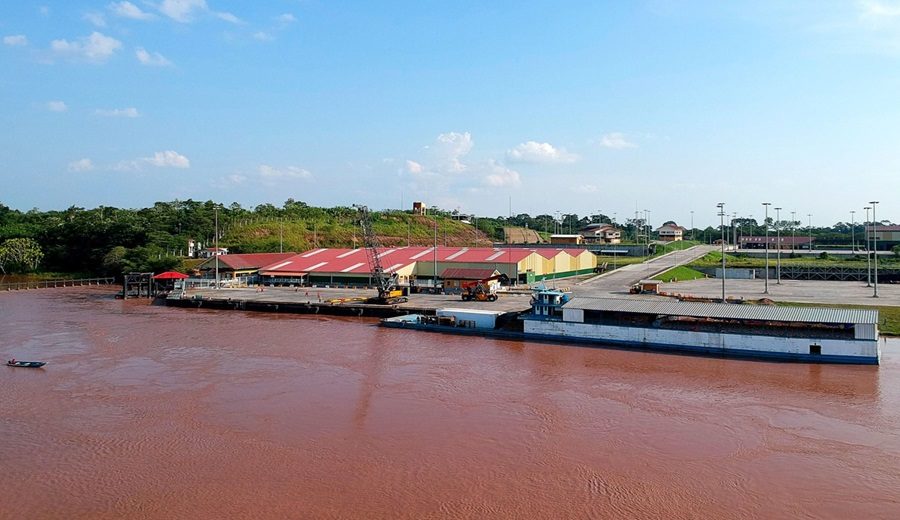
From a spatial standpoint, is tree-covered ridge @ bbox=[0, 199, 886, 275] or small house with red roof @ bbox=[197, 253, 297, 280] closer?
small house with red roof @ bbox=[197, 253, 297, 280]


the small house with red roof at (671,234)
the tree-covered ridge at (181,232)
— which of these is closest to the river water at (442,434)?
the tree-covered ridge at (181,232)

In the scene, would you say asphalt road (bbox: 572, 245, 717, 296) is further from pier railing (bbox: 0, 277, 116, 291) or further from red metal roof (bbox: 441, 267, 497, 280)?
pier railing (bbox: 0, 277, 116, 291)

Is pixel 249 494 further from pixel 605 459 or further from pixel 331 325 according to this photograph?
pixel 331 325

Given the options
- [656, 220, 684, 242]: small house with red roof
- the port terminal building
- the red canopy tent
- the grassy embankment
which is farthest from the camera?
[656, 220, 684, 242]: small house with red roof

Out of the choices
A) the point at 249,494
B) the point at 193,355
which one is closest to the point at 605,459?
the point at 249,494

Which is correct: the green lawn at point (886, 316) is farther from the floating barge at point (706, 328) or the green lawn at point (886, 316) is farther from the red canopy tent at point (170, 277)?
the red canopy tent at point (170, 277)

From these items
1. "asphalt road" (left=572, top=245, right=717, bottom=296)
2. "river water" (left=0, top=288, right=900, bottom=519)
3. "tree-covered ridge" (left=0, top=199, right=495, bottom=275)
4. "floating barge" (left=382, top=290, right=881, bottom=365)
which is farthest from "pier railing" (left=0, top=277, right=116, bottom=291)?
"asphalt road" (left=572, top=245, right=717, bottom=296)

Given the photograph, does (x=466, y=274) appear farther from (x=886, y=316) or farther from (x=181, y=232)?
(x=181, y=232)
